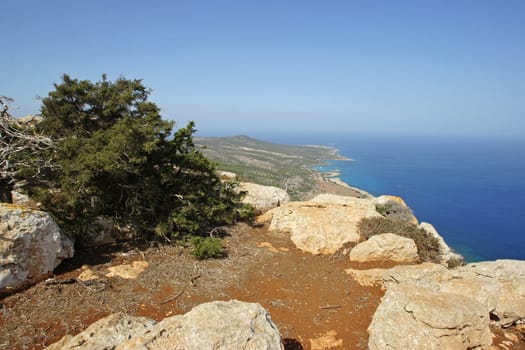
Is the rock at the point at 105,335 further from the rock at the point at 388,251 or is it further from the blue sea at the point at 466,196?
the blue sea at the point at 466,196

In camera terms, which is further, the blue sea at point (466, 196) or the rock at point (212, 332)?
the blue sea at point (466, 196)

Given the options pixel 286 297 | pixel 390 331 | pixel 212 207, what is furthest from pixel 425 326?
pixel 212 207

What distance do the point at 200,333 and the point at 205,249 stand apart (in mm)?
5868

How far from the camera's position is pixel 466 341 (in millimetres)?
4980

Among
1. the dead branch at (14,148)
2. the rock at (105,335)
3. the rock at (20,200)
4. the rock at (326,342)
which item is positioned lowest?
the rock at (326,342)

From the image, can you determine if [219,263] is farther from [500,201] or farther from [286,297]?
[500,201]

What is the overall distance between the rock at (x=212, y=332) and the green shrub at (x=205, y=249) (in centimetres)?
542

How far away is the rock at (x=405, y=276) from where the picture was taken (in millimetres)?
7741

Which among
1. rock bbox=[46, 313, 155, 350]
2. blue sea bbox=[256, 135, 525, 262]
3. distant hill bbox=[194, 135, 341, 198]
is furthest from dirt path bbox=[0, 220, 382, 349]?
blue sea bbox=[256, 135, 525, 262]

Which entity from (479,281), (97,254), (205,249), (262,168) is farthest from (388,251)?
(262,168)

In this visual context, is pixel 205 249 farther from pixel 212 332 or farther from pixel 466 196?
pixel 466 196

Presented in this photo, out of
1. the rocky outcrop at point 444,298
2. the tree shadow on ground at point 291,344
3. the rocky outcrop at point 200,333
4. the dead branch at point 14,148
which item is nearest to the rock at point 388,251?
the rocky outcrop at point 444,298

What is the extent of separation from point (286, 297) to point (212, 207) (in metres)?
5.21

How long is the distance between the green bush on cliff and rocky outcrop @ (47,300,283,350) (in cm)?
539
